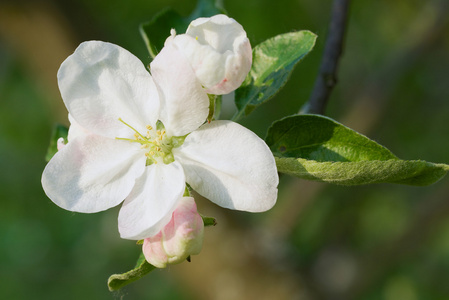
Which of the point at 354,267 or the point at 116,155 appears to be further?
the point at 354,267

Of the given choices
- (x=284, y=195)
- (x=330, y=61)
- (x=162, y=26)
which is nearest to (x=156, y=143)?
(x=162, y=26)

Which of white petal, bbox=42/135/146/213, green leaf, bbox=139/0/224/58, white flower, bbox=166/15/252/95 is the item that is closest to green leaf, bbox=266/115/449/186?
white flower, bbox=166/15/252/95

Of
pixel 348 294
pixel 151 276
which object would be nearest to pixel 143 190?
pixel 348 294

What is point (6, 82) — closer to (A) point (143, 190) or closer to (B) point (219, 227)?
(B) point (219, 227)

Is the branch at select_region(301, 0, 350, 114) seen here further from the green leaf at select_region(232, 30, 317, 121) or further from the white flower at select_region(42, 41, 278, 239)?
the white flower at select_region(42, 41, 278, 239)

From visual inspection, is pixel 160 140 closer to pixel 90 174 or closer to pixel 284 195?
pixel 90 174

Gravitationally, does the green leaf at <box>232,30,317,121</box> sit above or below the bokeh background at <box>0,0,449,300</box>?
above

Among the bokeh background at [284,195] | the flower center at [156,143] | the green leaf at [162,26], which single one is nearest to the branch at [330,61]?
the bokeh background at [284,195]

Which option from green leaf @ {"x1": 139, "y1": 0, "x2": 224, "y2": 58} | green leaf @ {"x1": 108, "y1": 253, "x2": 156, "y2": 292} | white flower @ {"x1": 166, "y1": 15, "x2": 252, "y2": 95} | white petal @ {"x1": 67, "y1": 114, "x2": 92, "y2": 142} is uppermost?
white flower @ {"x1": 166, "y1": 15, "x2": 252, "y2": 95}
